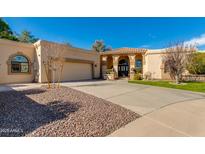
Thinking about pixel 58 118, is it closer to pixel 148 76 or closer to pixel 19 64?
pixel 19 64

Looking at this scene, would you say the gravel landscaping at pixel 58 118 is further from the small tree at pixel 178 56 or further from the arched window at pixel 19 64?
the small tree at pixel 178 56

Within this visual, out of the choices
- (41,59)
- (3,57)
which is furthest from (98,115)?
(3,57)

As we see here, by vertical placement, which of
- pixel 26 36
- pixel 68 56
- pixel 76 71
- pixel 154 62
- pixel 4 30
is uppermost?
Answer: pixel 26 36

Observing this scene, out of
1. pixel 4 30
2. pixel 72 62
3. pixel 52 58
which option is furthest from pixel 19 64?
pixel 4 30

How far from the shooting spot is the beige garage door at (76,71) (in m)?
16.4

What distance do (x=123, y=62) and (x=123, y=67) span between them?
866 mm

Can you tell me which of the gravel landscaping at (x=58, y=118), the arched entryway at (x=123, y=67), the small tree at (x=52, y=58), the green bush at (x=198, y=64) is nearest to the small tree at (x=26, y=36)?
the small tree at (x=52, y=58)

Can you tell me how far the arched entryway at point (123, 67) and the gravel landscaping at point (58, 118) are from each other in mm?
16784

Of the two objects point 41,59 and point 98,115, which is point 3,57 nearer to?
point 41,59

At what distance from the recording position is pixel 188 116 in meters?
4.82

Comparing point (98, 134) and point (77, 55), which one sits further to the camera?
point (77, 55)

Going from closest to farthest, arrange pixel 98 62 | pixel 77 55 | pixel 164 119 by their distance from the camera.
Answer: pixel 164 119 → pixel 77 55 → pixel 98 62

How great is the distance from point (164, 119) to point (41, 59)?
12.9 m

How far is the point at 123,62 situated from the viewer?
877 inches
